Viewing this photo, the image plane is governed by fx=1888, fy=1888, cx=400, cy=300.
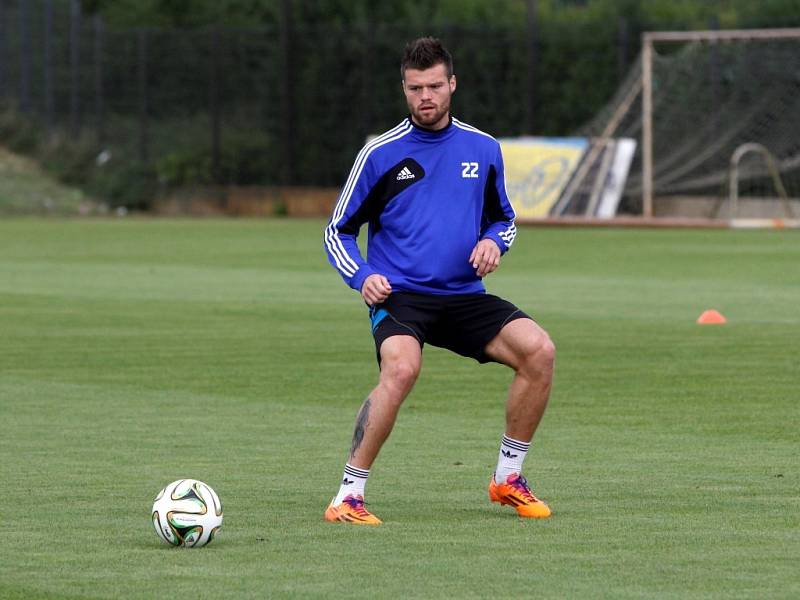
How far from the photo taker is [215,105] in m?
43.4

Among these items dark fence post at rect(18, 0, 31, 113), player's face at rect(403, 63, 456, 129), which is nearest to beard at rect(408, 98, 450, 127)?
player's face at rect(403, 63, 456, 129)

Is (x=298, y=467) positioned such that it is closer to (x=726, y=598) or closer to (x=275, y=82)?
(x=726, y=598)

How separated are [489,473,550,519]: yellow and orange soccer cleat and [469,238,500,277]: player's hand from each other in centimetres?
88

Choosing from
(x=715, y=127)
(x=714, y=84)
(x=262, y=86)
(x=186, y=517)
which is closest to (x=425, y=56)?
(x=186, y=517)

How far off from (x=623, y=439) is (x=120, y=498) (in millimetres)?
3142

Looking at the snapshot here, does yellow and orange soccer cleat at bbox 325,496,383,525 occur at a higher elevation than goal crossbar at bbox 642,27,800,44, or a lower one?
higher

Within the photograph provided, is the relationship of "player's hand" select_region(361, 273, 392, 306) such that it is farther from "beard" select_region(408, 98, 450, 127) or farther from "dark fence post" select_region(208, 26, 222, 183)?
"dark fence post" select_region(208, 26, 222, 183)

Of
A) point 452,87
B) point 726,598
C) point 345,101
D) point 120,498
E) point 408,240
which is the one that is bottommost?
point 345,101

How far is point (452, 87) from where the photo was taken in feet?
25.8

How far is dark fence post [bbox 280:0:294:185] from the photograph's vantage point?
42.4 meters

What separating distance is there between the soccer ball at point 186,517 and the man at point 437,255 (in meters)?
0.78

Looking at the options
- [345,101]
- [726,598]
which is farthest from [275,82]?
[726,598]

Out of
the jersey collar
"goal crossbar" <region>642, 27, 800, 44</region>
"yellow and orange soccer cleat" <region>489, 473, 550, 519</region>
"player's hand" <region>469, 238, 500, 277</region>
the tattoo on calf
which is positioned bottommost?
"goal crossbar" <region>642, 27, 800, 44</region>

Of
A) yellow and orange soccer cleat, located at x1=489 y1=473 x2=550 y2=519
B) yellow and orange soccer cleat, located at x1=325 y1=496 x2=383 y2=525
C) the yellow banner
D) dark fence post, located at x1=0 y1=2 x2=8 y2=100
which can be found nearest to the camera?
yellow and orange soccer cleat, located at x1=325 y1=496 x2=383 y2=525
